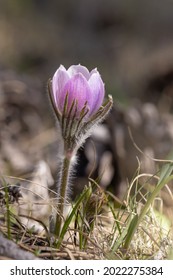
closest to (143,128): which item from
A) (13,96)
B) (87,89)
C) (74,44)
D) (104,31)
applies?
(13,96)

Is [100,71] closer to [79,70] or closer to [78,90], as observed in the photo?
[79,70]

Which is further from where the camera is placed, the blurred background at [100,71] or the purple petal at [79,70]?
the blurred background at [100,71]

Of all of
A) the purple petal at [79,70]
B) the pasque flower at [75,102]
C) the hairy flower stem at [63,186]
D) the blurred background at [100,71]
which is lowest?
the hairy flower stem at [63,186]

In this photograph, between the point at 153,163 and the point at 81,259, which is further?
the point at 153,163

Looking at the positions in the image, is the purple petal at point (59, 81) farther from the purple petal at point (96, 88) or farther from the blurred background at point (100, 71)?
the blurred background at point (100, 71)

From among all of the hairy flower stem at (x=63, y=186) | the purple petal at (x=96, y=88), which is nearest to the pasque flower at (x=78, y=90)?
the purple petal at (x=96, y=88)

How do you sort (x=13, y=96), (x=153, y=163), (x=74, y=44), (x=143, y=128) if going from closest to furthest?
(x=153, y=163)
(x=143, y=128)
(x=13, y=96)
(x=74, y=44)

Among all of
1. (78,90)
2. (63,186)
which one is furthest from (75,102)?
(63,186)
